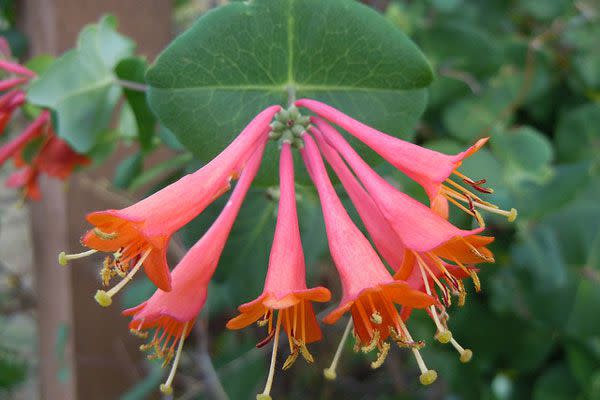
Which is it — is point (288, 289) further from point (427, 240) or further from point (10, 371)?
point (10, 371)

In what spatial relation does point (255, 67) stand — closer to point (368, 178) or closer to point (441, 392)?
point (368, 178)

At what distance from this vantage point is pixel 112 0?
155 centimetres

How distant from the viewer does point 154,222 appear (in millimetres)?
528

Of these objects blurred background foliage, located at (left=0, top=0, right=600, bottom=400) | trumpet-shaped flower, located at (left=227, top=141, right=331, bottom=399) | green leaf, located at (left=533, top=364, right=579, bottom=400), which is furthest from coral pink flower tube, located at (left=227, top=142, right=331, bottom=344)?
green leaf, located at (left=533, top=364, right=579, bottom=400)

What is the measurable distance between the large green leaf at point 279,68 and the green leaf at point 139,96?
138 millimetres

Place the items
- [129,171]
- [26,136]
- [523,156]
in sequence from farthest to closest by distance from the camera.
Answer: [523,156] → [129,171] → [26,136]

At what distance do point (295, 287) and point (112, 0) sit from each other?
4.20 feet

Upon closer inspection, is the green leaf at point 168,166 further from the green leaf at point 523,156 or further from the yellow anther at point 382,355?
the green leaf at point 523,156

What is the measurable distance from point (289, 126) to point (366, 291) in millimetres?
244

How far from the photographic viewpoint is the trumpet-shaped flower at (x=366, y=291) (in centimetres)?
51

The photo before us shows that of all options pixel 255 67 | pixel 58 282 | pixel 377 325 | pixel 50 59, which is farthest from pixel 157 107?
pixel 58 282

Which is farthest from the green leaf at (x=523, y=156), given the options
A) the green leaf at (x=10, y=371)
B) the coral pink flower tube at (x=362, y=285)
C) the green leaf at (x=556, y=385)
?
the green leaf at (x=10, y=371)

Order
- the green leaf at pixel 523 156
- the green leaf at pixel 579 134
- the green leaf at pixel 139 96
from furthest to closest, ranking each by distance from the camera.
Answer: the green leaf at pixel 579 134 → the green leaf at pixel 523 156 → the green leaf at pixel 139 96

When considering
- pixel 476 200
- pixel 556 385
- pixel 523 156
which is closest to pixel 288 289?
pixel 476 200
